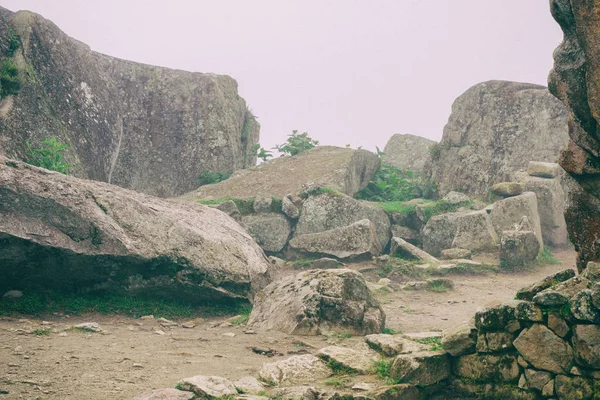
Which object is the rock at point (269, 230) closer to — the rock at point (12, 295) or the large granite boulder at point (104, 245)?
the large granite boulder at point (104, 245)

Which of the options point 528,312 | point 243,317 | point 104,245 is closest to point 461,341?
point 528,312

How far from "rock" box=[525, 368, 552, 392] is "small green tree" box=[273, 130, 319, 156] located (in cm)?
2264

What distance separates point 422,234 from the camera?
22.7 metres

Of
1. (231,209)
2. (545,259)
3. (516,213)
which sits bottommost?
(545,259)

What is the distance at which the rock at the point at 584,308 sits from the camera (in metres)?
6.88

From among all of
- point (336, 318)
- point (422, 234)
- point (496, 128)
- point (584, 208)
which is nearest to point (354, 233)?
point (422, 234)

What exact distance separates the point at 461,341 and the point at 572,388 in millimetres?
1529

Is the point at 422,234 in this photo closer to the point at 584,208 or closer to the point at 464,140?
the point at 464,140

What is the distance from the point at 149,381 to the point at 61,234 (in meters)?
4.77

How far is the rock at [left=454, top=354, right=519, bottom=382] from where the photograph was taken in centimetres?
764

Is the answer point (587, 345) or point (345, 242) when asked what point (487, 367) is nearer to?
point (587, 345)

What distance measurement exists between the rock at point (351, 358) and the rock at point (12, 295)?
6067mm

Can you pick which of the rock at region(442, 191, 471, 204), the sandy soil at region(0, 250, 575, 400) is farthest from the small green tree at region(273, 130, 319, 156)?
the sandy soil at region(0, 250, 575, 400)

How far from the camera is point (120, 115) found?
24.1 metres
